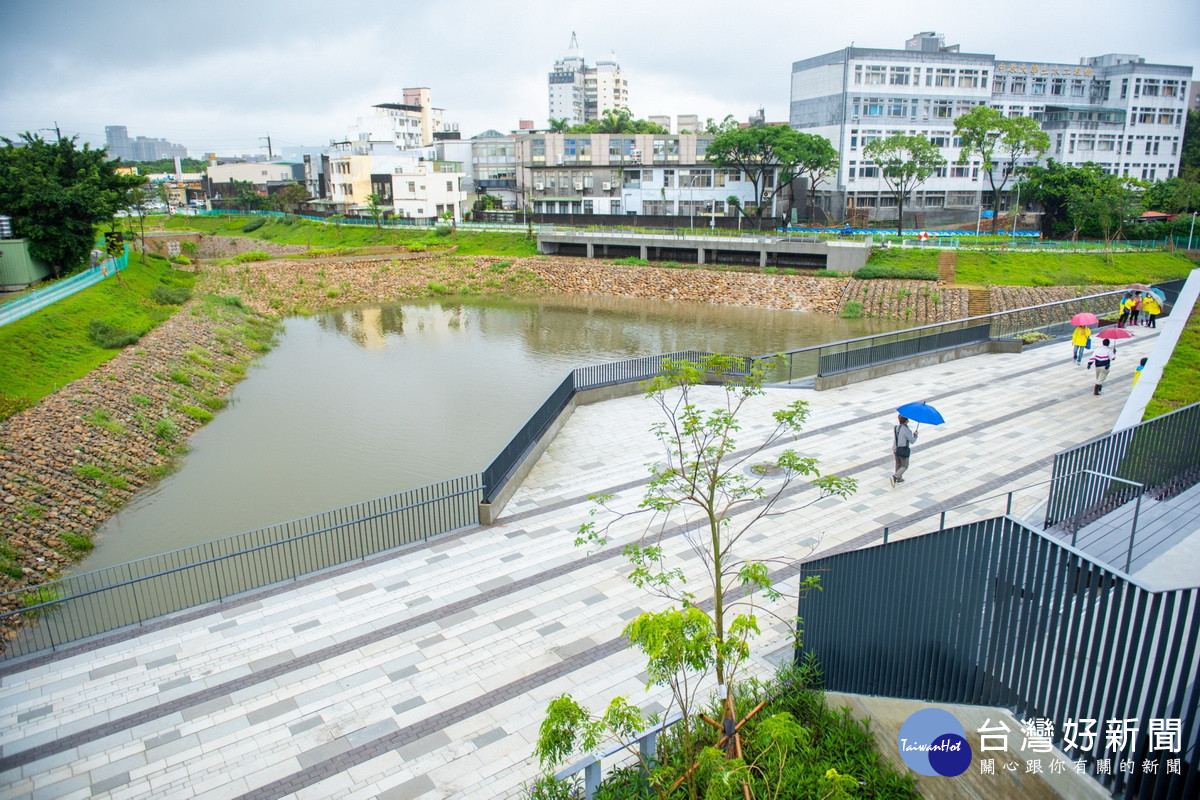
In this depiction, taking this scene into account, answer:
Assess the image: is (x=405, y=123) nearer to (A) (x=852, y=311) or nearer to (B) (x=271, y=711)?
(A) (x=852, y=311)

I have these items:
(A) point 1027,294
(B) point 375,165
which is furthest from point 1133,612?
(B) point 375,165

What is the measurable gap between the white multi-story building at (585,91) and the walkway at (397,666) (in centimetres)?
15006

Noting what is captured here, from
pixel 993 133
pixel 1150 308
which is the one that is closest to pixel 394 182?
pixel 993 133

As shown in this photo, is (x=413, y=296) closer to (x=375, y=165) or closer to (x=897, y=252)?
(x=897, y=252)

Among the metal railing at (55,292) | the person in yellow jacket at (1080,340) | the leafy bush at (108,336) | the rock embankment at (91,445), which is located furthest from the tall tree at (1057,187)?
the metal railing at (55,292)

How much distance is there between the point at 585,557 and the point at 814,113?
52873 millimetres

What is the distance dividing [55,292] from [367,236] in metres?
41.8

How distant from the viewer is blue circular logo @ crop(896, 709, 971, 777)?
5918 mm

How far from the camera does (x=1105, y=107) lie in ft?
189

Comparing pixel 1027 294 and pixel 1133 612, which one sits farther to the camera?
pixel 1027 294

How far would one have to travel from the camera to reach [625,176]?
7019 centimetres

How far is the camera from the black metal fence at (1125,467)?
28.5ft

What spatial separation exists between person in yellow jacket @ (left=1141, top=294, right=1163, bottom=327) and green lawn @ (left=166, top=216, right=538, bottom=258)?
41.4m

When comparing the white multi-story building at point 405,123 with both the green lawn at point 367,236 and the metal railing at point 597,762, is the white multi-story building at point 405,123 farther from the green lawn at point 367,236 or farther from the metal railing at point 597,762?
the metal railing at point 597,762
